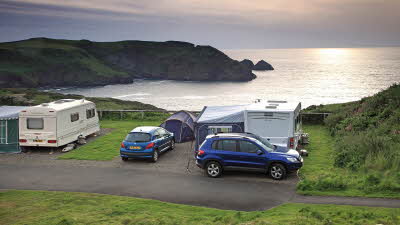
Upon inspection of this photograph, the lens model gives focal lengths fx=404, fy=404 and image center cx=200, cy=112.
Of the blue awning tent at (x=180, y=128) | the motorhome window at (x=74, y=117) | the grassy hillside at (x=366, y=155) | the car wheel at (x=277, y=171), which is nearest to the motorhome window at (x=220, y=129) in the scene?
the blue awning tent at (x=180, y=128)

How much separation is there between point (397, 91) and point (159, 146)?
13.9 meters

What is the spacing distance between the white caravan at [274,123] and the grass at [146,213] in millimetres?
6041

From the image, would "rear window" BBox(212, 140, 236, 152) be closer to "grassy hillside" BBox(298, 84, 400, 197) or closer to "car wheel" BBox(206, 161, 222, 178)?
"car wheel" BBox(206, 161, 222, 178)

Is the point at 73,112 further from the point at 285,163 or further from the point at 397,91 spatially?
the point at 397,91

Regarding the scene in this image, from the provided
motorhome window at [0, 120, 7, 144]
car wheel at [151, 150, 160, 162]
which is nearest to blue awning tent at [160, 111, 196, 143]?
car wheel at [151, 150, 160, 162]

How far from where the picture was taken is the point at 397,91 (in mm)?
22844

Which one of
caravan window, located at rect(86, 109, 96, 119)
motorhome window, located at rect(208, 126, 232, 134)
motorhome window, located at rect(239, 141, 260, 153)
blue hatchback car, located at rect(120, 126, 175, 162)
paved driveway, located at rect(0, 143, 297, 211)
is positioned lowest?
paved driveway, located at rect(0, 143, 297, 211)

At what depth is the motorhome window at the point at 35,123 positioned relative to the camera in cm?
2031

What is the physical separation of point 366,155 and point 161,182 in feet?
26.5

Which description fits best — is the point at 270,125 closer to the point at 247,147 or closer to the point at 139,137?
the point at 247,147

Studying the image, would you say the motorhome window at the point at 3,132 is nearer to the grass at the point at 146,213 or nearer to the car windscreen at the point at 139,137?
the car windscreen at the point at 139,137

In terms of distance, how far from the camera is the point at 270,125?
1820cm

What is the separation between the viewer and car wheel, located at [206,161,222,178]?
51.4ft

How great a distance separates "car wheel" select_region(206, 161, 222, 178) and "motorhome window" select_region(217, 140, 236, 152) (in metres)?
0.65
